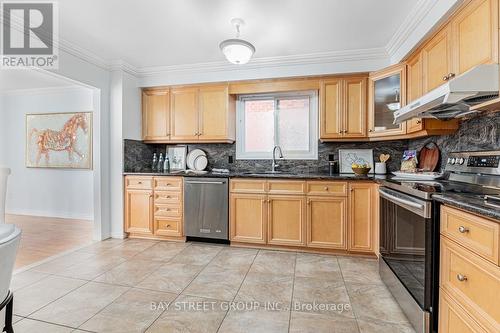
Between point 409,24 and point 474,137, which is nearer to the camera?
point 474,137

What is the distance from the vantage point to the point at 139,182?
3.54 meters

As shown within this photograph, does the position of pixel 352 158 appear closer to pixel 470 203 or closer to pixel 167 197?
pixel 470 203

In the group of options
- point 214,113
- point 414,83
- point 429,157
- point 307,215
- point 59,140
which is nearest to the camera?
point 414,83

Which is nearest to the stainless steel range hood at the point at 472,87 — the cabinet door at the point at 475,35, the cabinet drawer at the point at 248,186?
the cabinet door at the point at 475,35

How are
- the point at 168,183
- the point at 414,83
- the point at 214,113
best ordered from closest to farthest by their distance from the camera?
1. the point at 414,83
2. the point at 168,183
3. the point at 214,113

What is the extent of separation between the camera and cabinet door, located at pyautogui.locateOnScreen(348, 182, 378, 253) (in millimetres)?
2820

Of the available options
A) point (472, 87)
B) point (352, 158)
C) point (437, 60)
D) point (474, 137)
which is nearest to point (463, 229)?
point (472, 87)

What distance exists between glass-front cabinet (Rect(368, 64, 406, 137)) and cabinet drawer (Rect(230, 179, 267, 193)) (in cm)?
147

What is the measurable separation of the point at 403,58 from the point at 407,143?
3.54ft

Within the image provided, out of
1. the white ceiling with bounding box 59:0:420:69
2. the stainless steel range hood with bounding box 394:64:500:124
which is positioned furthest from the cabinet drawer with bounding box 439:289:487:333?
the white ceiling with bounding box 59:0:420:69

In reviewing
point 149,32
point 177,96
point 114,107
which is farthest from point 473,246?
point 114,107

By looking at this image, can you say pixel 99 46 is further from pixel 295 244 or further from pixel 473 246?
pixel 473 246

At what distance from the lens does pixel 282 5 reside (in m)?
2.17

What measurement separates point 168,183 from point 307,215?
1.87 meters
